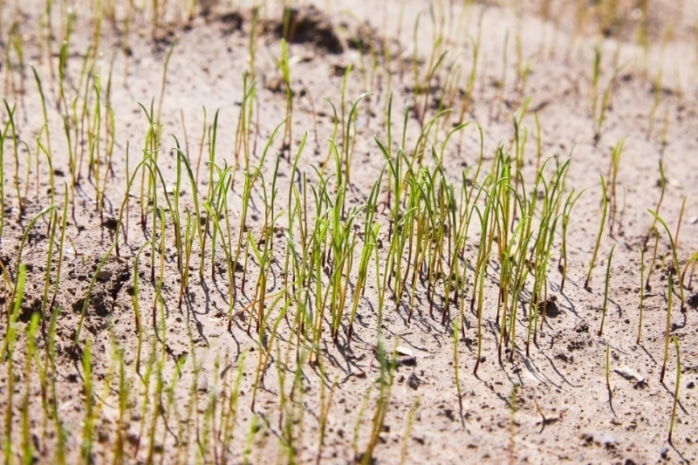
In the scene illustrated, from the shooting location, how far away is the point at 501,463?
7.08ft

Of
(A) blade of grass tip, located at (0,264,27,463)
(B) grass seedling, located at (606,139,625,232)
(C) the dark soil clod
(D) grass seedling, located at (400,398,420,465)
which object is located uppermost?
(C) the dark soil clod

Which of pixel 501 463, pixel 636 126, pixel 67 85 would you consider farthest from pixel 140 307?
pixel 636 126

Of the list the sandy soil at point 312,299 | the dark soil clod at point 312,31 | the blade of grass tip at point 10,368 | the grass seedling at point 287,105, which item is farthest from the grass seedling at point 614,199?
the blade of grass tip at point 10,368

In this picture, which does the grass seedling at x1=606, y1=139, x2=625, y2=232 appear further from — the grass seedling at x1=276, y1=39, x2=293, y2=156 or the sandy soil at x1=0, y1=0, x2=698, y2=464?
the grass seedling at x1=276, y1=39, x2=293, y2=156

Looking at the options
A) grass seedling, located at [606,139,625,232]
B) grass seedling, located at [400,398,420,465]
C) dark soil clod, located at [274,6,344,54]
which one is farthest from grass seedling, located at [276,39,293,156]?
grass seedling, located at [400,398,420,465]

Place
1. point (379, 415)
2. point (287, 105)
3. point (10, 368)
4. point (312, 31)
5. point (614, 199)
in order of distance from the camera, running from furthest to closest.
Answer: point (312, 31)
point (287, 105)
point (614, 199)
point (379, 415)
point (10, 368)

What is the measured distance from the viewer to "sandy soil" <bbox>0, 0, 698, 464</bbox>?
2150mm

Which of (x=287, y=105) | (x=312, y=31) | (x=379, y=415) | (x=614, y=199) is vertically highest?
(x=312, y=31)

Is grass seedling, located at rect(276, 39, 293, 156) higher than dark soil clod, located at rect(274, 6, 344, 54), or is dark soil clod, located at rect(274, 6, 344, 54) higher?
dark soil clod, located at rect(274, 6, 344, 54)

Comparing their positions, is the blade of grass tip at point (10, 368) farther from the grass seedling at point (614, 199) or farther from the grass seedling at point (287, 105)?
the grass seedling at point (614, 199)

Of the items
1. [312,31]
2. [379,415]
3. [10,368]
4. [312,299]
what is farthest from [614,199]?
[10,368]

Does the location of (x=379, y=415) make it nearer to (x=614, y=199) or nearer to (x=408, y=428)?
(x=408, y=428)

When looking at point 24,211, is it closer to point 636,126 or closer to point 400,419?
point 400,419

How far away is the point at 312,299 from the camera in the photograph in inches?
105
